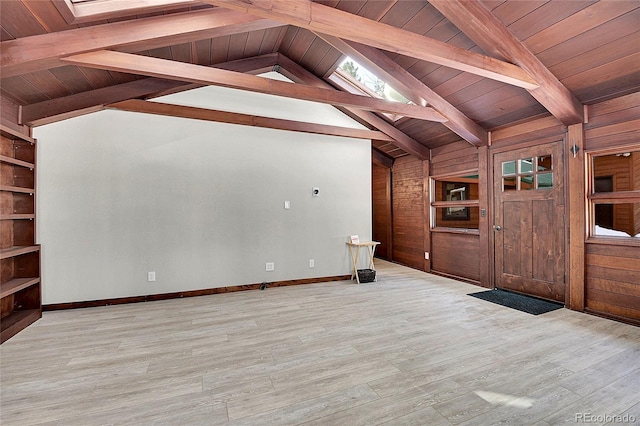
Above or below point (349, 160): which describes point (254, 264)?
below

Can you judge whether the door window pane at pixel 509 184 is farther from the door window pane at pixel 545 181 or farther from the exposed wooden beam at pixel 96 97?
the exposed wooden beam at pixel 96 97

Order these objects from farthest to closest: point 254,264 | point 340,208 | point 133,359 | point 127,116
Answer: point 340,208 → point 254,264 → point 127,116 → point 133,359

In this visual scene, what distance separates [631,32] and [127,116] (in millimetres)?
5388

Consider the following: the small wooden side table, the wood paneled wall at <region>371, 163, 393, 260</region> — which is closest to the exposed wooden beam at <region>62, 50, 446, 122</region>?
the small wooden side table

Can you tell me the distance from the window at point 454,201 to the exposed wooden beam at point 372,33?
2.62 m

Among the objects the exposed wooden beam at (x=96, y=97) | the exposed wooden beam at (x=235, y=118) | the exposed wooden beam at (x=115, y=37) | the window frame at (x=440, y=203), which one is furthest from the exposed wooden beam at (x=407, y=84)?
the exposed wooden beam at (x=96, y=97)

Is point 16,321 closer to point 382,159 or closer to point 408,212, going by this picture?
point 408,212

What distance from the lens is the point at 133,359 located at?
7.63 ft

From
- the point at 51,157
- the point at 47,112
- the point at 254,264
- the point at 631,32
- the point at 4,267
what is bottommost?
the point at 254,264

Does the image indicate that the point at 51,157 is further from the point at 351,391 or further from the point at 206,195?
the point at 351,391

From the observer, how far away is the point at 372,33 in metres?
2.33

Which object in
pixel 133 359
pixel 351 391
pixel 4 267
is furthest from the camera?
pixel 4 267

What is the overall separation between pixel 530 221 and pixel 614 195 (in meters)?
0.94

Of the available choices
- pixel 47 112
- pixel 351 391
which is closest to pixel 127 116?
pixel 47 112
